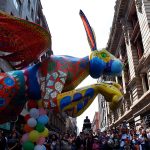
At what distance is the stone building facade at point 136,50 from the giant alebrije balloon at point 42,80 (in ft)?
36.9

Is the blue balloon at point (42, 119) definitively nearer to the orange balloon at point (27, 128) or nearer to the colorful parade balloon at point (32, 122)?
the colorful parade balloon at point (32, 122)

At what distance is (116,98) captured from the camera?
586 centimetres

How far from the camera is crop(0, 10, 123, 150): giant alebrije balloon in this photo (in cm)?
578

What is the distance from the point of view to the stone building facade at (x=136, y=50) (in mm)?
21469

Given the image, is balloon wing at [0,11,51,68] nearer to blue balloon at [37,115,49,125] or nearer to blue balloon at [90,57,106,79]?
blue balloon at [90,57,106,79]

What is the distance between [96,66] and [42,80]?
1438 mm

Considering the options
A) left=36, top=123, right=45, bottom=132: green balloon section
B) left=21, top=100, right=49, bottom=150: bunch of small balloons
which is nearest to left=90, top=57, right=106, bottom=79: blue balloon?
left=21, top=100, right=49, bottom=150: bunch of small balloons

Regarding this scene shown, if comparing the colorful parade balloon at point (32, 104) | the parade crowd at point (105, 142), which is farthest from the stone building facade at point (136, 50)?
the colorful parade balloon at point (32, 104)

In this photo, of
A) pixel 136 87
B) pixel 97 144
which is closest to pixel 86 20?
pixel 97 144

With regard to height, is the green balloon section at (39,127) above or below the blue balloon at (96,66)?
below

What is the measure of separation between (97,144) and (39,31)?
28.3ft

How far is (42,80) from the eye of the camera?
5.97 meters

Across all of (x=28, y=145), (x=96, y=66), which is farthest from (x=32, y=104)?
(x=96, y=66)

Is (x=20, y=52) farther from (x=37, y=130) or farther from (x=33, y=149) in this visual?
(x=33, y=149)
